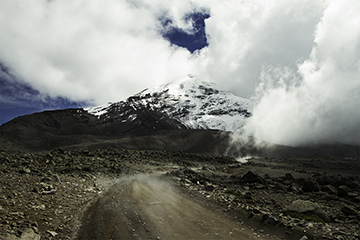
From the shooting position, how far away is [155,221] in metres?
9.31

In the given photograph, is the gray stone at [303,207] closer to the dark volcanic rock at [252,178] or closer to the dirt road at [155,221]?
the dirt road at [155,221]

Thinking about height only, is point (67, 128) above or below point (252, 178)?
above

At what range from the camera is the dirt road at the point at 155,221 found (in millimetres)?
8141

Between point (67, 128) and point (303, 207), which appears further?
point (67, 128)

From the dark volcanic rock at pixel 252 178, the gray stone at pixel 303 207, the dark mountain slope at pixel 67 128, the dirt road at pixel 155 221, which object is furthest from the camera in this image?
the dark mountain slope at pixel 67 128

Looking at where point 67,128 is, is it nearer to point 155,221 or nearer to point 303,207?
point 155,221

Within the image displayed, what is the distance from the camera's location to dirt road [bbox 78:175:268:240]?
26.7ft

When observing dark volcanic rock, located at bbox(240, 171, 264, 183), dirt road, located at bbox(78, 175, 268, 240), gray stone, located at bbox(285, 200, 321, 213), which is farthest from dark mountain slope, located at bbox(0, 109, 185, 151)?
gray stone, located at bbox(285, 200, 321, 213)

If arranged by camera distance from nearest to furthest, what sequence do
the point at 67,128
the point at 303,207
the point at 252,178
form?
the point at 303,207, the point at 252,178, the point at 67,128

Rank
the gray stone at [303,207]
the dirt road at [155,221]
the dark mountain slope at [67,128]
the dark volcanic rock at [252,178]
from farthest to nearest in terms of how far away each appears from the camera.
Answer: the dark mountain slope at [67,128] → the dark volcanic rock at [252,178] → the gray stone at [303,207] → the dirt road at [155,221]

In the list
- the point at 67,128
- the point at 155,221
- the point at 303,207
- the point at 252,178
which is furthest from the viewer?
the point at 67,128

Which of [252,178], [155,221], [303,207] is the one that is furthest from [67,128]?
[303,207]

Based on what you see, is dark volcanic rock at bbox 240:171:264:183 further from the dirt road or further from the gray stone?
the dirt road

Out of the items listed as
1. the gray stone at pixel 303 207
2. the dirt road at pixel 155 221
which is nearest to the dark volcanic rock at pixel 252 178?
the gray stone at pixel 303 207
